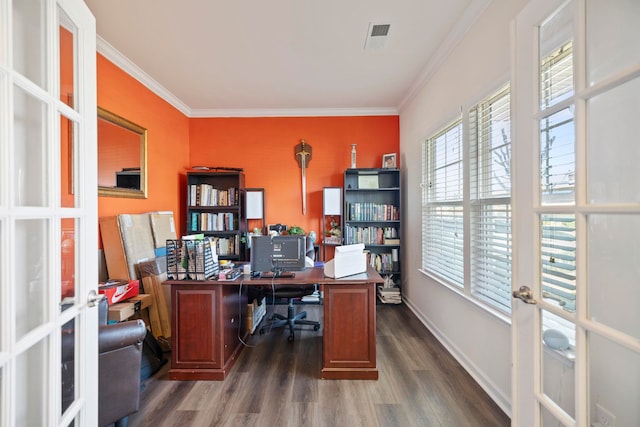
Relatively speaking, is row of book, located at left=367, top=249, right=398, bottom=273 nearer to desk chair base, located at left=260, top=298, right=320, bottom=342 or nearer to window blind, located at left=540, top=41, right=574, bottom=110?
desk chair base, located at left=260, top=298, right=320, bottom=342

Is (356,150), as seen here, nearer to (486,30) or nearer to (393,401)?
(486,30)

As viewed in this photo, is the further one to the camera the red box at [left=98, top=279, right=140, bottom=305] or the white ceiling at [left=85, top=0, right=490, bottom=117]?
the red box at [left=98, top=279, right=140, bottom=305]

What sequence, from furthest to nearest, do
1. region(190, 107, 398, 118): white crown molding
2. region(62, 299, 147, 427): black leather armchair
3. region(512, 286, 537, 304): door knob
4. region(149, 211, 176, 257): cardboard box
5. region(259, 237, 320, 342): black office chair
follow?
1. region(190, 107, 398, 118): white crown molding
2. region(149, 211, 176, 257): cardboard box
3. region(259, 237, 320, 342): black office chair
4. region(62, 299, 147, 427): black leather armchair
5. region(512, 286, 537, 304): door knob

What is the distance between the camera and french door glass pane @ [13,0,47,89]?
854 millimetres

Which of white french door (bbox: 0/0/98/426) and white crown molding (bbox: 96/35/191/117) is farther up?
white crown molding (bbox: 96/35/191/117)

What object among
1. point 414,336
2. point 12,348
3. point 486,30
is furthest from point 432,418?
point 486,30

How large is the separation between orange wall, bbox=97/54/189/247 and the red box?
69 centimetres

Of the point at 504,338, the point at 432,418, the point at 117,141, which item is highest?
the point at 117,141

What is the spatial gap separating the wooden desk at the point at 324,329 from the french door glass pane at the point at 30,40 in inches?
60.4

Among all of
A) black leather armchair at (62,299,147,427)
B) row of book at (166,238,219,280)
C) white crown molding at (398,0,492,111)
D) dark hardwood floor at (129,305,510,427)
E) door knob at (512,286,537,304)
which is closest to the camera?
door knob at (512,286,537,304)

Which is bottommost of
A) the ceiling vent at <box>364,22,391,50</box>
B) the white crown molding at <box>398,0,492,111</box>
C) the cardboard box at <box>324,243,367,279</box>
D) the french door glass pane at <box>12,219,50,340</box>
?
the cardboard box at <box>324,243,367,279</box>

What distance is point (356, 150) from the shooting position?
13.0ft

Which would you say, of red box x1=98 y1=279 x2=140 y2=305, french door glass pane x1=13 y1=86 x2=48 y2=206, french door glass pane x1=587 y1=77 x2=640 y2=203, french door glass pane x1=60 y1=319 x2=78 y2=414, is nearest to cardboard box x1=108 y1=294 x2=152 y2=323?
red box x1=98 y1=279 x2=140 y2=305

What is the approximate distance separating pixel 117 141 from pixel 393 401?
11.1 feet
